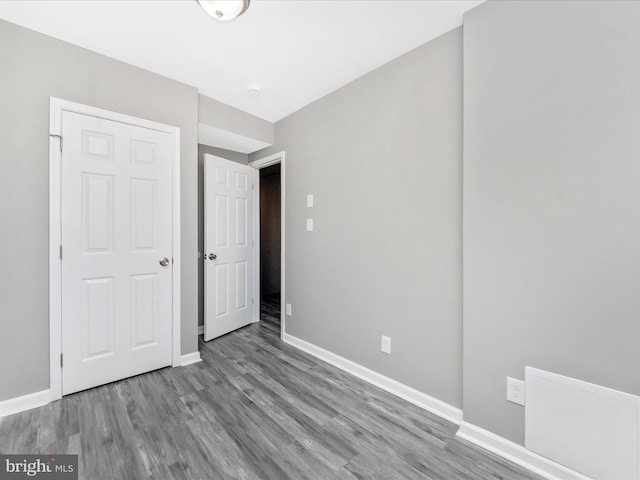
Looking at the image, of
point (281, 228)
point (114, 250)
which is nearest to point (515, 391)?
point (281, 228)

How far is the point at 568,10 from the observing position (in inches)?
52.6

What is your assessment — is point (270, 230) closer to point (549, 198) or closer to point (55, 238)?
point (55, 238)

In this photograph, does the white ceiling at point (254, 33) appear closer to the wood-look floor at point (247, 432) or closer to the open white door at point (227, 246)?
the open white door at point (227, 246)

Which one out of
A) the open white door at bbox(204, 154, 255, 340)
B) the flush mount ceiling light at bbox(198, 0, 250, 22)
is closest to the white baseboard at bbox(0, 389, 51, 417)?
the open white door at bbox(204, 154, 255, 340)

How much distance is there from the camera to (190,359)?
2561 mm

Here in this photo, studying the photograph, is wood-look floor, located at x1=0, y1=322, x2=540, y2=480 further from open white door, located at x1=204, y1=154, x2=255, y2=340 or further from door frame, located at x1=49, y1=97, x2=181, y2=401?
open white door, located at x1=204, y1=154, x2=255, y2=340

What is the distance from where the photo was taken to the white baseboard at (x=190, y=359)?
2.52m

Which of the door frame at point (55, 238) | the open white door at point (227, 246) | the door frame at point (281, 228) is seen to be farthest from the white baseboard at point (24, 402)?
the door frame at point (281, 228)

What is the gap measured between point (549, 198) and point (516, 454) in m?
1.37

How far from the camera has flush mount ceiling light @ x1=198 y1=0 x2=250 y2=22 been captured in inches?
59.6

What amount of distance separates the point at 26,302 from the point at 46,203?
2.25ft

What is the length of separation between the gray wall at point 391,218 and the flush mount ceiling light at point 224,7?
3.72 feet

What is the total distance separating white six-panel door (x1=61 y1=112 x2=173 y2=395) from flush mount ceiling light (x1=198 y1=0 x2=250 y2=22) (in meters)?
1.22

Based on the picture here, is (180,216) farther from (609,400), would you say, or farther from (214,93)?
(609,400)
